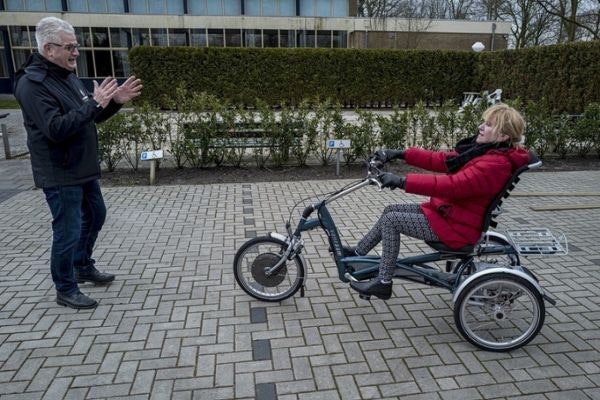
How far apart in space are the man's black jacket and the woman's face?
8.35 feet

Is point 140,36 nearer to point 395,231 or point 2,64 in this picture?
point 2,64

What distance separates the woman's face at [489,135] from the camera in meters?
2.99

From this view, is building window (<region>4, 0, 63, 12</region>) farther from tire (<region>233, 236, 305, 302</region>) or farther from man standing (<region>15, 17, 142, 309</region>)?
tire (<region>233, 236, 305, 302</region>)

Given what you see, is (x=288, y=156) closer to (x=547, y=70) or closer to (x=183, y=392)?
(x=183, y=392)

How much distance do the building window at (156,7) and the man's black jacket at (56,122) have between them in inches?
1227

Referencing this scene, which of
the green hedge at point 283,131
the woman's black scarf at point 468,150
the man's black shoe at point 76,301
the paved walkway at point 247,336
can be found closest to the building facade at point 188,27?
the green hedge at point 283,131

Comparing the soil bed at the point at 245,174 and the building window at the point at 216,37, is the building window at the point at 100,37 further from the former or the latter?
the soil bed at the point at 245,174

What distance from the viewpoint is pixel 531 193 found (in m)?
7.06

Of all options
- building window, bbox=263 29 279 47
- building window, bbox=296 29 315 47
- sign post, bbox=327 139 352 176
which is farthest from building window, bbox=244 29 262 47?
sign post, bbox=327 139 352 176

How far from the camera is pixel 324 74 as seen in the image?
2220cm

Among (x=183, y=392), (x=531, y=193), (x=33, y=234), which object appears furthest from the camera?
(x=531, y=193)

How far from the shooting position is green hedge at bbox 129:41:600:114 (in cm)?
2073

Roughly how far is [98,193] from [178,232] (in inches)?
63.8

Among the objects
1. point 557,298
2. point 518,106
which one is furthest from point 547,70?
point 557,298
